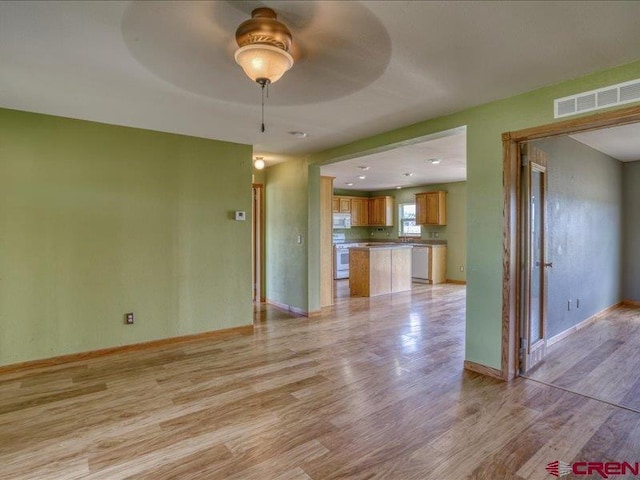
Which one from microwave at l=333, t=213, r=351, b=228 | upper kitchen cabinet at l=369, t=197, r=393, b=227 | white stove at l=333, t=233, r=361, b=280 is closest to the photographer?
white stove at l=333, t=233, r=361, b=280

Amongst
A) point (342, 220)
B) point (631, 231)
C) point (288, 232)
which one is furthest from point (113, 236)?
point (631, 231)

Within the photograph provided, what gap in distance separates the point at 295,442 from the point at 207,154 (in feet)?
11.2

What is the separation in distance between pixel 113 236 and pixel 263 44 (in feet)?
9.48

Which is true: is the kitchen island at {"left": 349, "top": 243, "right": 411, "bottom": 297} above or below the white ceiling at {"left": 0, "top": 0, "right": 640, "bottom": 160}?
below

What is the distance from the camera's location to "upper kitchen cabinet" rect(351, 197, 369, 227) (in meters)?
10.0

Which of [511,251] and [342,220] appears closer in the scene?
[511,251]

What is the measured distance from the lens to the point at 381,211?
32.8ft

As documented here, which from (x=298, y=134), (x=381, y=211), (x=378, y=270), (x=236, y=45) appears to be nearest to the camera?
(x=236, y=45)

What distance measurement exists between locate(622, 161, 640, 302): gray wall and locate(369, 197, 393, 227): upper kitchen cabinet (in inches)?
202

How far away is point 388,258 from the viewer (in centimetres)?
720

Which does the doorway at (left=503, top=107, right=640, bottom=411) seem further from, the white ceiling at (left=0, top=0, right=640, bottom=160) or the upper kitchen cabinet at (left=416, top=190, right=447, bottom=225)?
the upper kitchen cabinet at (left=416, top=190, right=447, bottom=225)

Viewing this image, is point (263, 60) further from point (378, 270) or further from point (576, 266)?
point (378, 270)

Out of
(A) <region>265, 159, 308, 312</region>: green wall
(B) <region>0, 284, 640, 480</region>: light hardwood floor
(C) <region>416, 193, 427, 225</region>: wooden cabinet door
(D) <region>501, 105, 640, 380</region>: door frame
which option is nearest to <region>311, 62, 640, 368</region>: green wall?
(D) <region>501, 105, 640, 380</region>: door frame

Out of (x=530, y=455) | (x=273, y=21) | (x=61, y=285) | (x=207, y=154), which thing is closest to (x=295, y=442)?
(x=530, y=455)
